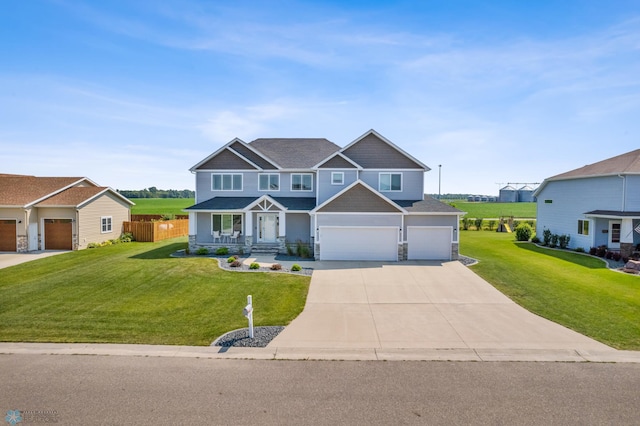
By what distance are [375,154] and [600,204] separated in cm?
1527

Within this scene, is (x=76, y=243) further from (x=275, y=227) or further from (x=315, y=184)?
(x=315, y=184)

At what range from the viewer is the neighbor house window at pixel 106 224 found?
86.5 feet

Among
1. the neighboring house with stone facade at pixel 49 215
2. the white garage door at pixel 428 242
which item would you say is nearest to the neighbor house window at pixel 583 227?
the white garage door at pixel 428 242

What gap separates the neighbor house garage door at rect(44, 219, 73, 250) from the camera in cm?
2408

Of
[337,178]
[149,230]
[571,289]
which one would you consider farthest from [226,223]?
[571,289]

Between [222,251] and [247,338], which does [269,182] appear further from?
[247,338]

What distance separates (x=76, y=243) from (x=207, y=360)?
815 inches

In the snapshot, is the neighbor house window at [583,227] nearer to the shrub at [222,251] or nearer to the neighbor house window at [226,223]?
the neighbor house window at [226,223]

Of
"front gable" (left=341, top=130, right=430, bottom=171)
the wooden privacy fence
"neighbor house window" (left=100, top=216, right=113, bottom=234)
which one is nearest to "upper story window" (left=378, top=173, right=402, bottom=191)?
"front gable" (left=341, top=130, right=430, bottom=171)

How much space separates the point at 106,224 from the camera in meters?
26.9

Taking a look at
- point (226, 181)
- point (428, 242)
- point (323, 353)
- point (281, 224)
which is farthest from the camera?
point (226, 181)

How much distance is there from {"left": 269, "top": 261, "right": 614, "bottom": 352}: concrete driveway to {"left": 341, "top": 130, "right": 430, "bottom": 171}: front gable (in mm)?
8526

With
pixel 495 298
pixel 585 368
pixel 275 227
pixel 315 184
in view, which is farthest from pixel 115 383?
pixel 315 184

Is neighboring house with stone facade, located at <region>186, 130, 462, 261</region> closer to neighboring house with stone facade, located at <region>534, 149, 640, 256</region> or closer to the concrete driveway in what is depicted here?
the concrete driveway
